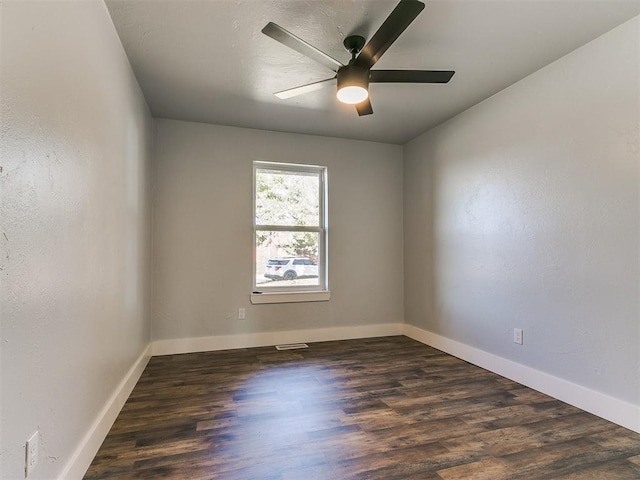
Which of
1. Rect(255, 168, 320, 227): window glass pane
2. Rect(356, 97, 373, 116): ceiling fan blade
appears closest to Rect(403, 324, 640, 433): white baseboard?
Rect(255, 168, 320, 227): window glass pane

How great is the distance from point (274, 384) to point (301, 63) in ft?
7.93

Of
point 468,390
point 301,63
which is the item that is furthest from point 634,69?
point 468,390

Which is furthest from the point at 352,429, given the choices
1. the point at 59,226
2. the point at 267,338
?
the point at 267,338

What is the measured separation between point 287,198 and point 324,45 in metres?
1.97

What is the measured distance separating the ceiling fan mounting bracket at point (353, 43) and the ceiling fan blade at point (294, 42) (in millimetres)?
181

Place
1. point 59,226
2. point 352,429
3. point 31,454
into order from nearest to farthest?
1. point 31,454
2. point 59,226
3. point 352,429

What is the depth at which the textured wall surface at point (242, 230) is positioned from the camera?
3.55 m

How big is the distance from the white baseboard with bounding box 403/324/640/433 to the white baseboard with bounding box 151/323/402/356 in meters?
0.81

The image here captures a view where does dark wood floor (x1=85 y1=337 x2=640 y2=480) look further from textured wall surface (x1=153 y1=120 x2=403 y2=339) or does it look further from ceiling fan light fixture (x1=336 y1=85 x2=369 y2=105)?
ceiling fan light fixture (x1=336 y1=85 x2=369 y2=105)

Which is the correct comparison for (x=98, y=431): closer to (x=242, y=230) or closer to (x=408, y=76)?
(x=242, y=230)

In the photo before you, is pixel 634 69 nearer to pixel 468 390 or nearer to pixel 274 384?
pixel 468 390

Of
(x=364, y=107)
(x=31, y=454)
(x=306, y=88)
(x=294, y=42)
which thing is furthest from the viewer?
(x=364, y=107)

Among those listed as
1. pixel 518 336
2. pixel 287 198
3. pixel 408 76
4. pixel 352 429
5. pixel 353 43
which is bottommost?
pixel 352 429

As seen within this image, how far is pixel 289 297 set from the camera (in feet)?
12.8
